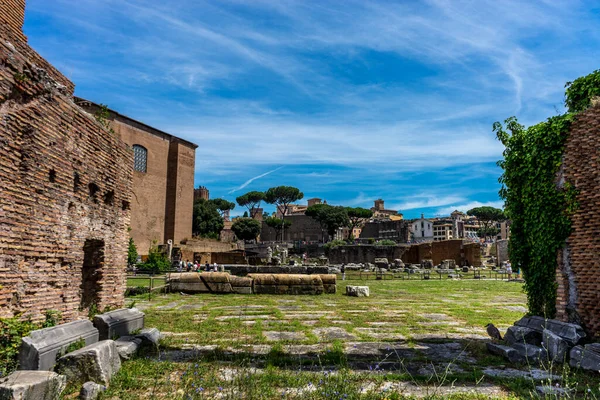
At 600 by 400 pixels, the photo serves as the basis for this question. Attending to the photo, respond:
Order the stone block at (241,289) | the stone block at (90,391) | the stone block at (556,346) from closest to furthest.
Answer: the stone block at (90,391), the stone block at (556,346), the stone block at (241,289)

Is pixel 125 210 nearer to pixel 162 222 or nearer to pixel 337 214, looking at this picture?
pixel 162 222

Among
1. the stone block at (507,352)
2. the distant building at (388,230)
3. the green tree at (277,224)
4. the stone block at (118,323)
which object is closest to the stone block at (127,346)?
the stone block at (118,323)

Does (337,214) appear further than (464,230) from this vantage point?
No

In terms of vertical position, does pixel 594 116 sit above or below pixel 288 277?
above

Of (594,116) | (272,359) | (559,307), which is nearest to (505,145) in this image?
(594,116)

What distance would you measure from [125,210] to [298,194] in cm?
7858

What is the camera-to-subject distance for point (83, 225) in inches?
257

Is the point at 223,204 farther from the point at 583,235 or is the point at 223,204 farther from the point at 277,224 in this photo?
the point at 583,235

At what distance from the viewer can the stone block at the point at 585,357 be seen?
5.34m

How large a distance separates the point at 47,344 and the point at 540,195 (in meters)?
7.71

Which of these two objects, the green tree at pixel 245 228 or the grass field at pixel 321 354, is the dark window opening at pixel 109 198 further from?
the green tree at pixel 245 228

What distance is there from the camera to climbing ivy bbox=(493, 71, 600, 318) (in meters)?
7.03

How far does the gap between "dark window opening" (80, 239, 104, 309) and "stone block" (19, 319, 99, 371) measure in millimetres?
1500

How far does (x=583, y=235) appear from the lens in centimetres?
653
